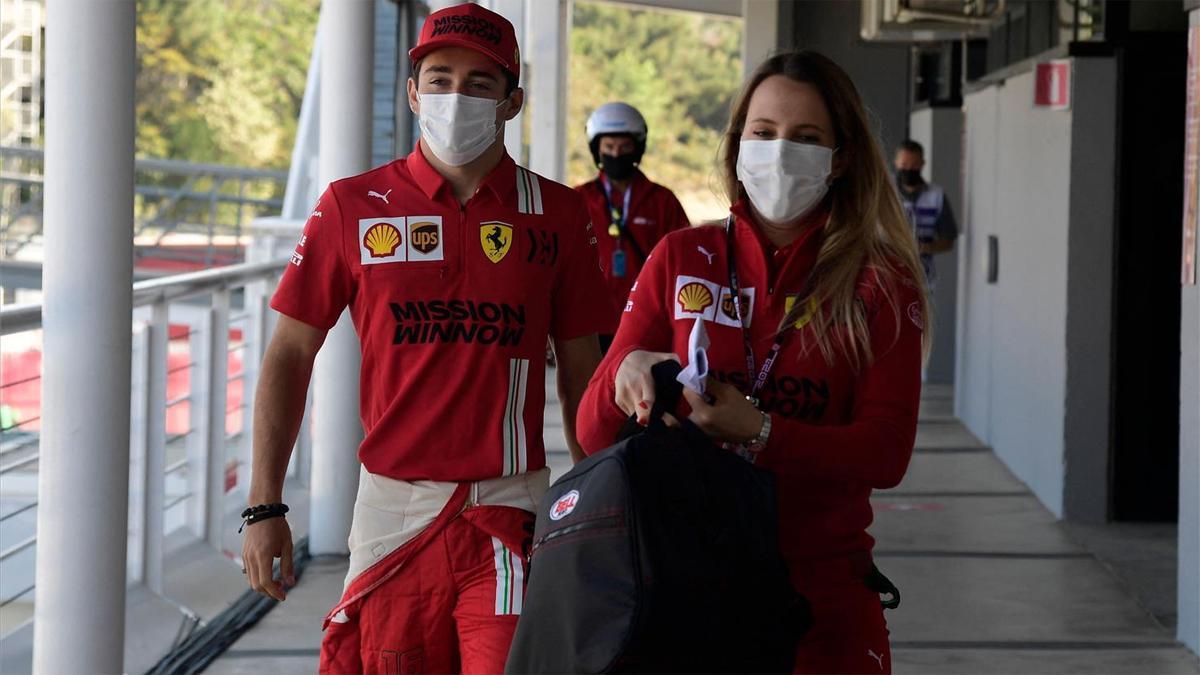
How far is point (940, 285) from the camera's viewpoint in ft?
44.3

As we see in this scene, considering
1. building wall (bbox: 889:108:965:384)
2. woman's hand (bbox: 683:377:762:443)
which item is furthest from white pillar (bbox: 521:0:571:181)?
woman's hand (bbox: 683:377:762:443)

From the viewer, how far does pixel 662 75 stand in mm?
63156

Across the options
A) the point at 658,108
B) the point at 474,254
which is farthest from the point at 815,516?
the point at 658,108

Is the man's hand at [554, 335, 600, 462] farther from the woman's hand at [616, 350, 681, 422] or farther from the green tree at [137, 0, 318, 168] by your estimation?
the green tree at [137, 0, 318, 168]

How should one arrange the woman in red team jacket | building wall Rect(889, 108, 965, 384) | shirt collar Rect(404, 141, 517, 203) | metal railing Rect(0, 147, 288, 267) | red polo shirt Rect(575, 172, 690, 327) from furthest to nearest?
metal railing Rect(0, 147, 288, 267) < building wall Rect(889, 108, 965, 384) < red polo shirt Rect(575, 172, 690, 327) < shirt collar Rect(404, 141, 517, 203) < the woman in red team jacket

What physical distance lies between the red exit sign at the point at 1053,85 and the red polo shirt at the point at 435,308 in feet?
17.8

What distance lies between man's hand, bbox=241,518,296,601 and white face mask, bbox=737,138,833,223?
36.9 inches

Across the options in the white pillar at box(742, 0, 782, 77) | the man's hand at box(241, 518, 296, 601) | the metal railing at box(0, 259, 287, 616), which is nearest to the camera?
the man's hand at box(241, 518, 296, 601)

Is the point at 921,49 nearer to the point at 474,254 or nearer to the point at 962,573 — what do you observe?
the point at 962,573

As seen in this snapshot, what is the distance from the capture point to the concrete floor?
5328 millimetres

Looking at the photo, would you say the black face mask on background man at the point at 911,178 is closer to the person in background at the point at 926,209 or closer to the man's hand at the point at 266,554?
the person in background at the point at 926,209

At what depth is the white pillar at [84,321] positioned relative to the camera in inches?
125

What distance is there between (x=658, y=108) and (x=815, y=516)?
60.9 meters

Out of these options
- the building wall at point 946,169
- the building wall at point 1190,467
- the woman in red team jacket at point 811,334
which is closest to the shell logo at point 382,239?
the woman in red team jacket at point 811,334
